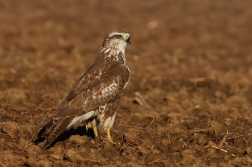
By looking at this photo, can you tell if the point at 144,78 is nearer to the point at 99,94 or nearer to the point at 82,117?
the point at 99,94

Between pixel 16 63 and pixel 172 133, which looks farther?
pixel 16 63

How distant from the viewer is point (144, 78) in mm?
15023

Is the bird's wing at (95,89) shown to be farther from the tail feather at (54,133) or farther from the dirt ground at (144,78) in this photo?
the dirt ground at (144,78)

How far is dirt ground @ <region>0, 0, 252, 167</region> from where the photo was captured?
862 centimetres

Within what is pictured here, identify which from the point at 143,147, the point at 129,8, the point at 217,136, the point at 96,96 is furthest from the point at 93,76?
the point at 129,8

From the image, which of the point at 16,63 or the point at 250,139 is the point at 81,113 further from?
the point at 16,63

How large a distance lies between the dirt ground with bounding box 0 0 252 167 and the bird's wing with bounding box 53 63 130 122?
465 mm

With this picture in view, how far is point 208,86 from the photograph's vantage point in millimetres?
14148

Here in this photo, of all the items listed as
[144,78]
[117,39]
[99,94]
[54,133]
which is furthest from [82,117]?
[144,78]

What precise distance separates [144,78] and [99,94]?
6208 millimetres

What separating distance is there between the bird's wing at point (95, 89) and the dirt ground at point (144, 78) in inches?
18.3

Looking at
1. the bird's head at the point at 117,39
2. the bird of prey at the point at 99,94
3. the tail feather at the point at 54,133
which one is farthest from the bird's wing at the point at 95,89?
the bird's head at the point at 117,39

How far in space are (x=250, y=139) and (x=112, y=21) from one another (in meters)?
15.2

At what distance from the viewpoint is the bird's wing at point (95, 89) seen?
8.64 meters
